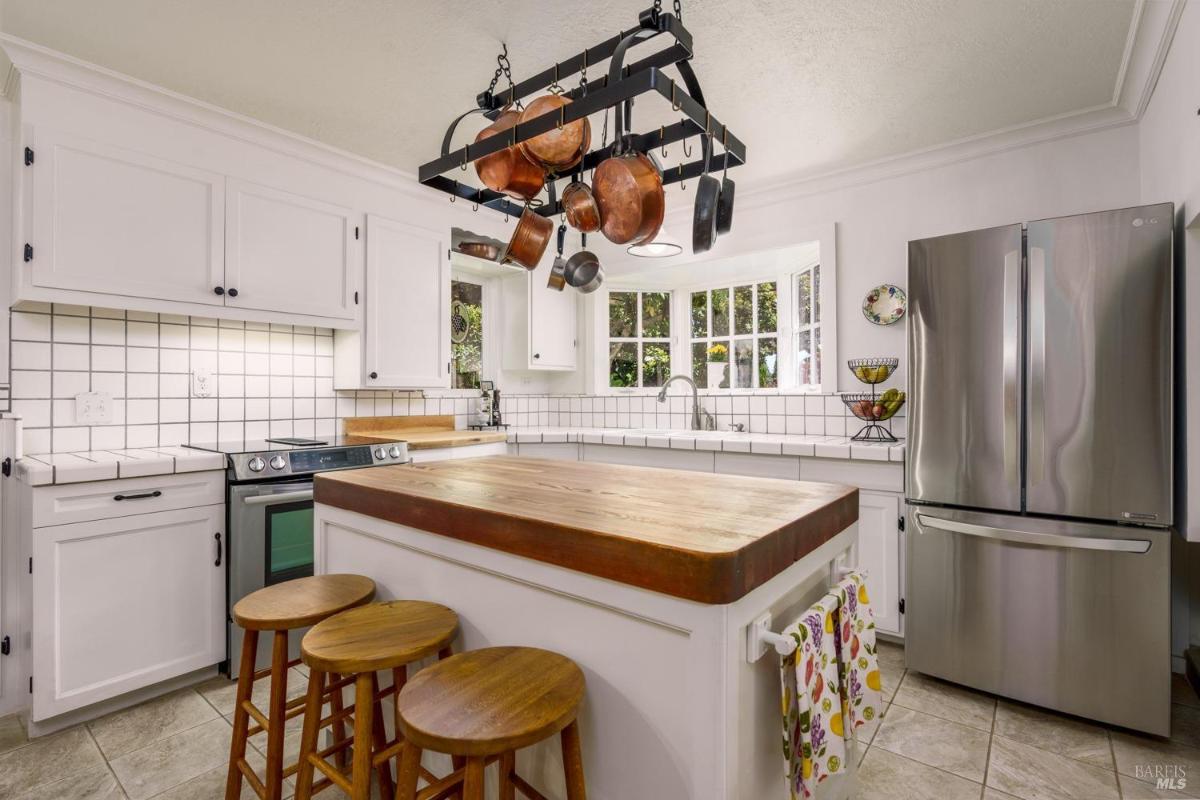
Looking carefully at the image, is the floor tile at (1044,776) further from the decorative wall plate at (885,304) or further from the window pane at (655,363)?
the window pane at (655,363)

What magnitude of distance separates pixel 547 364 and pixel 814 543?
9.66 ft

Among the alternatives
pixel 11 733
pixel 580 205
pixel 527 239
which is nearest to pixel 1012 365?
pixel 580 205

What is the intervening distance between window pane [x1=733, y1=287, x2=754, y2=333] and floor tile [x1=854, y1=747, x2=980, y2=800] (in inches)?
103

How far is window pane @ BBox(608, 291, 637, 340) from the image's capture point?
421cm

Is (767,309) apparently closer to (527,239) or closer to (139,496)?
(527,239)

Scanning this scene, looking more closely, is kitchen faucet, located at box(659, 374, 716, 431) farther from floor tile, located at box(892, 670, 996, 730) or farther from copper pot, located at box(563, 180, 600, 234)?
copper pot, located at box(563, 180, 600, 234)

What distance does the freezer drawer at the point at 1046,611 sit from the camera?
1.83 m

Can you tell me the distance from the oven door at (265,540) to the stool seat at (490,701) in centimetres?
158

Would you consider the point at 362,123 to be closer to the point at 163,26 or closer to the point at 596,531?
the point at 163,26

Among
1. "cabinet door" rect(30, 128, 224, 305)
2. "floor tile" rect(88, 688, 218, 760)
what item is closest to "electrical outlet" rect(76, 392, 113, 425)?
"cabinet door" rect(30, 128, 224, 305)

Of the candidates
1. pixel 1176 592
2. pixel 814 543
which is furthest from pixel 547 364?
pixel 1176 592

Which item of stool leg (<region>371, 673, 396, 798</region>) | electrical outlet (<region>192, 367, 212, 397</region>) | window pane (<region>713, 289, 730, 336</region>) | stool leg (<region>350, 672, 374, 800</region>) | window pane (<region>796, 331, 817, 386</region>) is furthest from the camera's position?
window pane (<region>713, 289, 730, 336</region>)

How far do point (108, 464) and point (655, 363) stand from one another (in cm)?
309

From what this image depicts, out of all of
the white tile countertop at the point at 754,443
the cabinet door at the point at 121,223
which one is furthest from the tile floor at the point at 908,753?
the cabinet door at the point at 121,223
